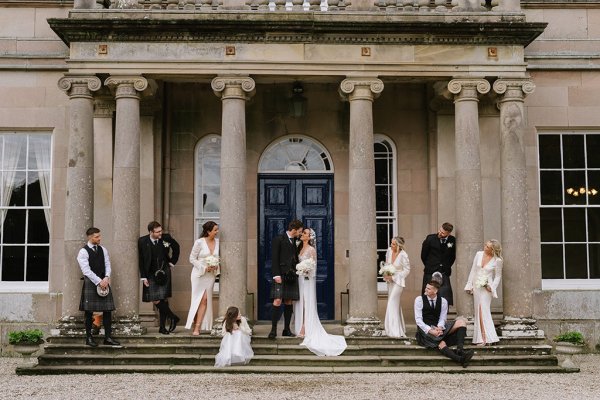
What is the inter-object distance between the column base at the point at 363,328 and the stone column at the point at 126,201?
141 inches

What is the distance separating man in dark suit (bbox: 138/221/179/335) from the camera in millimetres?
12336

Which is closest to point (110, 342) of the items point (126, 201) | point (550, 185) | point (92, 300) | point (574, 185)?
point (92, 300)

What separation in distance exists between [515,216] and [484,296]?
157cm

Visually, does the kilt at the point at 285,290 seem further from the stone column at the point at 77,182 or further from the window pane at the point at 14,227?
the window pane at the point at 14,227

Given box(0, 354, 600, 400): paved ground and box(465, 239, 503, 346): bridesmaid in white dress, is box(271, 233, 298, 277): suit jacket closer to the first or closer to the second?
box(0, 354, 600, 400): paved ground

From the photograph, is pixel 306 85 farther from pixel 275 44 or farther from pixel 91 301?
pixel 91 301

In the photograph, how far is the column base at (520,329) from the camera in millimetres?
12438

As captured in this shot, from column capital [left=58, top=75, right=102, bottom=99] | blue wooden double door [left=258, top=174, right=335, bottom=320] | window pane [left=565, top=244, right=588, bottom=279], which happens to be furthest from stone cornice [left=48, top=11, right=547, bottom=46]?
window pane [left=565, top=244, right=588, bottom=279]

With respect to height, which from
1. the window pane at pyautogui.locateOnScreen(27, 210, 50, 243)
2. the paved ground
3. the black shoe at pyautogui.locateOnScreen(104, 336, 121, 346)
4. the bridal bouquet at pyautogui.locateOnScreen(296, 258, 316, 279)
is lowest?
the paved ground

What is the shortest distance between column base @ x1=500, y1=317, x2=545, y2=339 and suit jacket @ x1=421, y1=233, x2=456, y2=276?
4.34 feet

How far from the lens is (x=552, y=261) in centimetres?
1491

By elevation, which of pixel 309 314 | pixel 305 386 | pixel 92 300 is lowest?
pixel 305 386

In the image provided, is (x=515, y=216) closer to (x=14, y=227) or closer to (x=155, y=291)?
(x=155, y=291)

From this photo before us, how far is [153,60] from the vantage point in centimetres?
1275
